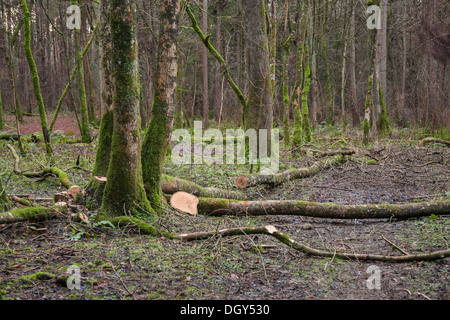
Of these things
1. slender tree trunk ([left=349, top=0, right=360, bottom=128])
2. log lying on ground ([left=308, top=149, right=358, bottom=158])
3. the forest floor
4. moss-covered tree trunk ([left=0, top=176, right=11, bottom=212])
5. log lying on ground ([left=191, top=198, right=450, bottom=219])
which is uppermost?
slender tree trunk ([left=349, top=0, right=360, bottom=128])

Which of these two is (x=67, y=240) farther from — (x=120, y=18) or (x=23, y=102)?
(x=23, y=102)

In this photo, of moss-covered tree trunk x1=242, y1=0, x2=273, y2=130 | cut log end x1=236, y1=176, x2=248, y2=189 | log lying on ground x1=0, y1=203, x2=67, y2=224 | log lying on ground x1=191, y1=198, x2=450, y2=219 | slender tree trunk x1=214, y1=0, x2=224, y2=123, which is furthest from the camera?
slender tree trunk x1=214, y1=0, x2=224, y2=123

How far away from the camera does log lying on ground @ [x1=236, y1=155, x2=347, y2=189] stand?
7148 mm

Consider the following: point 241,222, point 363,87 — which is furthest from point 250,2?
point 363,87

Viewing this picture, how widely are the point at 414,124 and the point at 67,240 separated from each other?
16703 mm

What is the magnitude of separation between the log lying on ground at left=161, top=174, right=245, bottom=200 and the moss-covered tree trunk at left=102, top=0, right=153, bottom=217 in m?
1.19

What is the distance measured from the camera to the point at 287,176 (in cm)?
797


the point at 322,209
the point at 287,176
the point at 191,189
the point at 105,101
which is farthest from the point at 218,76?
the point at 322,209

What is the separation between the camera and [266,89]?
8.26m

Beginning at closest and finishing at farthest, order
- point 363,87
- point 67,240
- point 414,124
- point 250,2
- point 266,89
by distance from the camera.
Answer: point 67,240, point 266,89, point 250,2, point 414,124, point 363,87

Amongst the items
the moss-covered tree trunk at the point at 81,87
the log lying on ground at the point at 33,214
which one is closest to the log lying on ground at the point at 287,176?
the log lying on ground at the point at 33,214

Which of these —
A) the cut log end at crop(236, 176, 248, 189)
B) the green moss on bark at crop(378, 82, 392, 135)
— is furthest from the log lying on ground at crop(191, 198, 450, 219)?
the green moss on bark at crop(378, 82, 392, 135)

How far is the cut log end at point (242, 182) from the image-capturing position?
7103 mm

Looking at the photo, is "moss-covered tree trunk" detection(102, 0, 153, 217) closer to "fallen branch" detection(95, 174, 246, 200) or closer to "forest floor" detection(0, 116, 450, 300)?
"forest floor" detection(0, 116, 450, 300)
